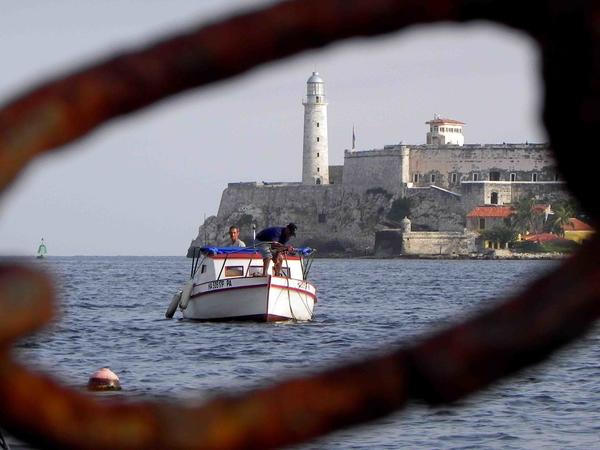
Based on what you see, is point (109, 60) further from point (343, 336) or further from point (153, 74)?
point (343, 336)

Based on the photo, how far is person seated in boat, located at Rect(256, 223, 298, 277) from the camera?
2388 centimetres

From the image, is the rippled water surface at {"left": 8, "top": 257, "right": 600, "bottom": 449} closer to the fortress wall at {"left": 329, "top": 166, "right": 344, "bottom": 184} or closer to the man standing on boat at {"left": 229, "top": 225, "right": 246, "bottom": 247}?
the man standing on boat at {"left": 229, "top": 225, "right": 246, "bottom": 247}

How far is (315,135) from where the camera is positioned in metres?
114

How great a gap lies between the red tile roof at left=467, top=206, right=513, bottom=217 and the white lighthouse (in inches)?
600

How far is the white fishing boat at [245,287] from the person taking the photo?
2833 centimetres

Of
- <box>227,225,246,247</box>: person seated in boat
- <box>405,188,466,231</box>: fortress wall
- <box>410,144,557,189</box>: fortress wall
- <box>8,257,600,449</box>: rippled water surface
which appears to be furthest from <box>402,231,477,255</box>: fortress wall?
<box>227,225,246,247</box>: person seated in boat

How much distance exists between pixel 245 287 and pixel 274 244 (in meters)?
3.61

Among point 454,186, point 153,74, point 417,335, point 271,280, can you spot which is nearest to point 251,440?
point 417,335

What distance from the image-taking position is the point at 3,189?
2.77 feet

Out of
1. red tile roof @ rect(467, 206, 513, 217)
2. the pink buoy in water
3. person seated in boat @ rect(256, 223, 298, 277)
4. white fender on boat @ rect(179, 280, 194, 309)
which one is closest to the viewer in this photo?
the pink buoy in water

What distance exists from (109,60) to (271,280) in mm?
27033

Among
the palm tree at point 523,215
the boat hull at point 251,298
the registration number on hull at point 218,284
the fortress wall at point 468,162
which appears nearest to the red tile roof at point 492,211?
the palm tree at point 523,215

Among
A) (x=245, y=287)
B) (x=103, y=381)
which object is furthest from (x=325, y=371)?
(x=245, y=287)

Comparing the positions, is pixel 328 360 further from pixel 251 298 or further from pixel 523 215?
pixel 523 215
